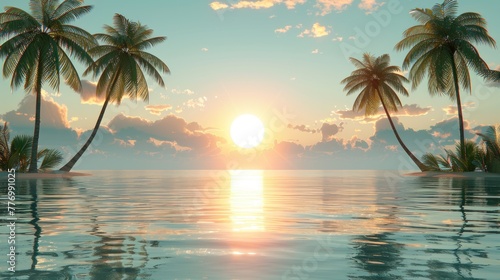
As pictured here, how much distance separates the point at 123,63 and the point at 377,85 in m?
27.0

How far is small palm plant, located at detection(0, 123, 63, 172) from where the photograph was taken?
129ft

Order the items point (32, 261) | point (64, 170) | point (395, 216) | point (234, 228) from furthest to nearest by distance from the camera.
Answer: point (64, 170)
point (395, 216)
point (234, 228)
point (32, 261)

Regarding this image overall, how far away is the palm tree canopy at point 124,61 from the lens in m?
44.0

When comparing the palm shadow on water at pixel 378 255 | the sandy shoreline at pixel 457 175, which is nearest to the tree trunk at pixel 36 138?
the sandy shoreline at pixel 457 175

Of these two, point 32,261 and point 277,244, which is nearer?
point 32,261

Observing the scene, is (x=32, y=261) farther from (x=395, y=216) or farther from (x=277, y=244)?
(x=395, y=216)

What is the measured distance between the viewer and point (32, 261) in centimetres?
612

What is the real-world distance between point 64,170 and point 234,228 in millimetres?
40077

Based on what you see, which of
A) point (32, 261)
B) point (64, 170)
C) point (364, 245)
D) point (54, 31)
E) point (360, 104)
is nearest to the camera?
point (32, 261)

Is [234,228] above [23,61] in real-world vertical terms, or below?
below

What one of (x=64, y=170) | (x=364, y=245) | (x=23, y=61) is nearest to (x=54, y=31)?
(x=23, y=61)

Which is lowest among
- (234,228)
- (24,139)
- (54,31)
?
(234,228)

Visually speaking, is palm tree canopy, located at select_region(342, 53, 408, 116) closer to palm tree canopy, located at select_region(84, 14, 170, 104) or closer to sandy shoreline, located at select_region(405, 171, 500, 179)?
sandy shoreline, located at select_region(405, 171, 500, 179)

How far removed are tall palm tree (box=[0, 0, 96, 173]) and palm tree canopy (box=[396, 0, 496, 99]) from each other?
91.6 feet
